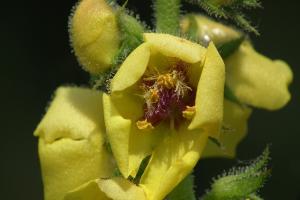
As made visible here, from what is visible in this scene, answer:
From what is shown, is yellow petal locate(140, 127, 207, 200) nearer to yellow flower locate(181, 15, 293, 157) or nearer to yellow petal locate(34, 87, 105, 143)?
yellow petal locate(34, 87, 105, 143)

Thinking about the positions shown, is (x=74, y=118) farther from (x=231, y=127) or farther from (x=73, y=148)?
(x=231, y=127)

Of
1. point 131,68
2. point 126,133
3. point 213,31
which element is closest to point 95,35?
point 131,68

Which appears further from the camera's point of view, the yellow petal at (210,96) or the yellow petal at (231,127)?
the yellow petal at (231,127)

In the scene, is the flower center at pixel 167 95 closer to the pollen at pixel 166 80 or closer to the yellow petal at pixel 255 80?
the pollen at pixel 166 80

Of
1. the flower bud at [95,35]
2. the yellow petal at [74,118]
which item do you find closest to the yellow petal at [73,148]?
the yellow petal at [74,118]

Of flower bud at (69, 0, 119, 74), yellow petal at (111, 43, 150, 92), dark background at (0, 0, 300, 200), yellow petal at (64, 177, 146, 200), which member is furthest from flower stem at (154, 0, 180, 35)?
dark background at (0, 0, 300, 200)
